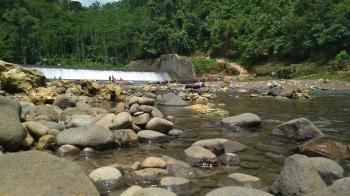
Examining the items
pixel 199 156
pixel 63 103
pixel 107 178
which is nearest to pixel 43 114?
pixel 63 103

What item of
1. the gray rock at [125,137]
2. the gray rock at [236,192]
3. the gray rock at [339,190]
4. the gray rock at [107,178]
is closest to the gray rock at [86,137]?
the gray rock at [125,137]

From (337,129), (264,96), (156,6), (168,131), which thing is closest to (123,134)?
A: (168,131)

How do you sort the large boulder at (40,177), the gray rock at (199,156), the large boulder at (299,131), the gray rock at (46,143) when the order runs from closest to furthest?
the large boulder at (40,177) → the gray rock at (199,156) → the gray rock at (46,143) → the large boulder at (299,131)

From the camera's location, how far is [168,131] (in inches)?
502

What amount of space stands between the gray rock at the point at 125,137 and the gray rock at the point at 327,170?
16.4 ft

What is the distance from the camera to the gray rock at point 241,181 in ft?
25.0

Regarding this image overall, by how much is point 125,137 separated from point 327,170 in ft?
17.3

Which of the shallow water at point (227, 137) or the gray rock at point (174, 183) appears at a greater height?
the gray rock at point (174, 183)

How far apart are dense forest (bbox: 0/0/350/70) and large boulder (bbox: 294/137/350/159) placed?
33463 mm

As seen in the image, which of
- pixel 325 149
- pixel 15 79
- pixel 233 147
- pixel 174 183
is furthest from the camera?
pixel 15 79

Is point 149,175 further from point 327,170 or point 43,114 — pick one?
point 43,114

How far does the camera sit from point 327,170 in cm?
775

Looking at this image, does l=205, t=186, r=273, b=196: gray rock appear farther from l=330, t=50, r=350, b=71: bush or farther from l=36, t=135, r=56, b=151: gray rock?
l=330, t=50, r=350, b=71: bush

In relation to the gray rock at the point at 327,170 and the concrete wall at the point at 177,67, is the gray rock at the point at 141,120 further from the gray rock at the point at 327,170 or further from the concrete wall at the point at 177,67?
the concrete wall at the point at 177,67
